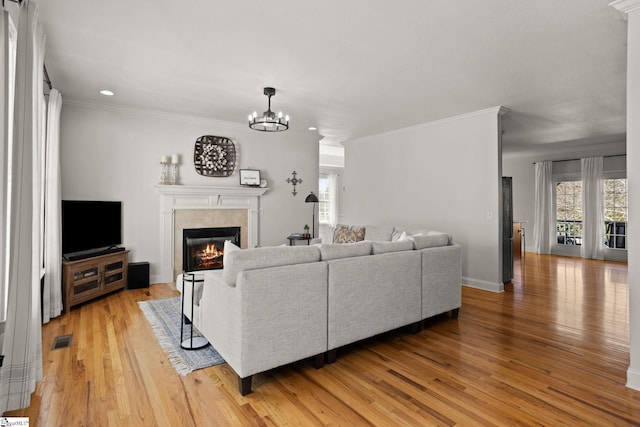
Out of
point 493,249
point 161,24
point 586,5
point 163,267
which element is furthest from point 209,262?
point 586,5

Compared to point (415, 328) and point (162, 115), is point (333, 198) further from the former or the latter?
point (415, 328)

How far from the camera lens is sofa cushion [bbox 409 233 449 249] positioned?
3.51 meters

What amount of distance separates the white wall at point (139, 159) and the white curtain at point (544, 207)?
7.24 metres

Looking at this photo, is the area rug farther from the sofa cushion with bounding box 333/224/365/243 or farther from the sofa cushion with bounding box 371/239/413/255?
the sofa cushion with bounding box 333/224/365/243

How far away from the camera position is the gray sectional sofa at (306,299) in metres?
2.30

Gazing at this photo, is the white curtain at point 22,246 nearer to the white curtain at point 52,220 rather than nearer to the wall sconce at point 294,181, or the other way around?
the white curtain at point 52,220

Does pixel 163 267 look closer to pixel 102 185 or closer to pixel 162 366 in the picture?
pixel 102 185

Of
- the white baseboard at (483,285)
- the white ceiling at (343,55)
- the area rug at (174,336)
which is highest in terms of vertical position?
the white ceiling at (343,55)

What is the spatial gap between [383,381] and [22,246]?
96.4 inches

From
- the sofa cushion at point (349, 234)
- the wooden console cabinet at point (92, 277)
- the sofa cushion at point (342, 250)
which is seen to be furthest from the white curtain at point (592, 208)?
the wooden console cabinet at point (92, 277)

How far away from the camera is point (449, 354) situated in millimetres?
2904

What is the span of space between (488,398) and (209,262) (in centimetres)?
470

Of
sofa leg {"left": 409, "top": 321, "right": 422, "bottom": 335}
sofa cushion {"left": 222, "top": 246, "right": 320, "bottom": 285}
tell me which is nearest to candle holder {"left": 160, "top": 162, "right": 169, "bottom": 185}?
sofa cushion {"left": 222, "top": 246, "right": 320, "bottom": 285}

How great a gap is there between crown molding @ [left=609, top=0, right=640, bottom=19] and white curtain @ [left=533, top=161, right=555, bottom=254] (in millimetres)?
7919
